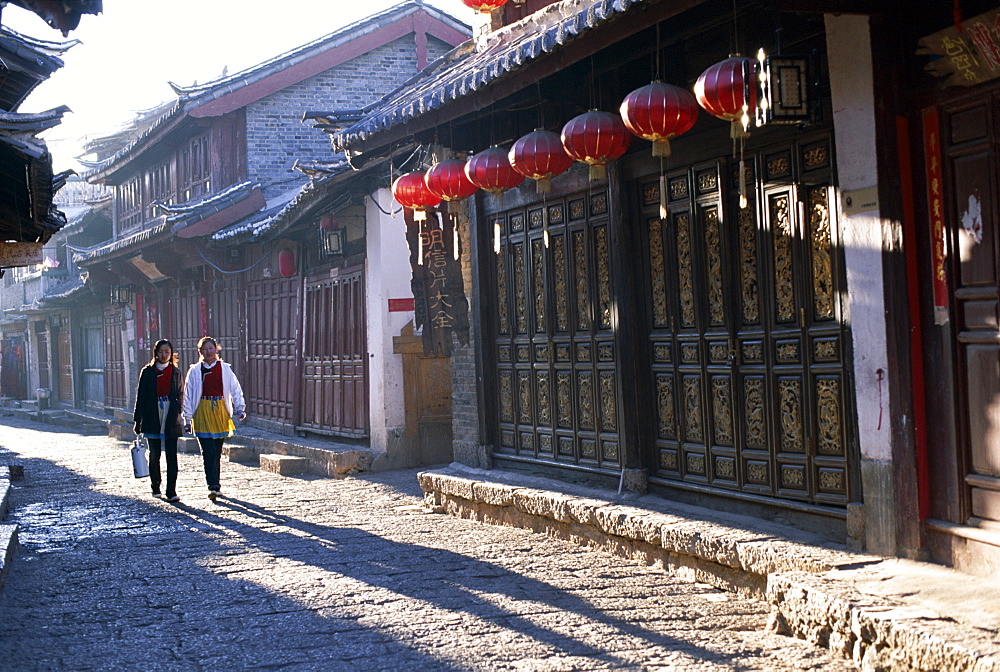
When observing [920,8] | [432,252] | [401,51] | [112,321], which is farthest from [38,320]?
[920,8]

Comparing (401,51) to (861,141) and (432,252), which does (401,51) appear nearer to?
(432,252)

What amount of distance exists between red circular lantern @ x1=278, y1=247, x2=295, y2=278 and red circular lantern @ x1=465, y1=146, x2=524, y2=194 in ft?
28.0

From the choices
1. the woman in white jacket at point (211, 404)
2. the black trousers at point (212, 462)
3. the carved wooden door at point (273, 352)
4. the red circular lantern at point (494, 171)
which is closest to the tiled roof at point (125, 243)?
the carved wooden door at point (273, 352)

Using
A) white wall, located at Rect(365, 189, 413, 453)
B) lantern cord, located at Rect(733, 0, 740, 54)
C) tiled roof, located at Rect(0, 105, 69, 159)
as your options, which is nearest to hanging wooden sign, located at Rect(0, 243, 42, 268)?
tiled roof, located at Rect(0, 105, 69, 159)

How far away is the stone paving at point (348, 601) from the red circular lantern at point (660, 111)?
2.97 metres

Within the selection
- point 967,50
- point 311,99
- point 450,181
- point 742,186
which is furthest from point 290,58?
point 967,50

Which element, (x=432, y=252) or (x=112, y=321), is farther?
(x=112, y=321)

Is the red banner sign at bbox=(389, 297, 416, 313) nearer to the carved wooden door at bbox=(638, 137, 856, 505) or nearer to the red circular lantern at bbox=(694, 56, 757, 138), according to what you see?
the carved wooden door at bbox=(638, 137, 856, 505)

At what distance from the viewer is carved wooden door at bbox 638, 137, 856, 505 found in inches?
262

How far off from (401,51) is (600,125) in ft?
48.9

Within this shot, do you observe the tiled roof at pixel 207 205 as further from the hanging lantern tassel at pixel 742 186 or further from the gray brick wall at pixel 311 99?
the hanging lantern tassel at pixel 742 186

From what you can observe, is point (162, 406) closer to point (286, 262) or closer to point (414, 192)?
point (414, 192)

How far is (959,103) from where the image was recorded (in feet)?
18.2

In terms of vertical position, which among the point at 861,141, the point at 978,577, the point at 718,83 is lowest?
the point at 978,577
